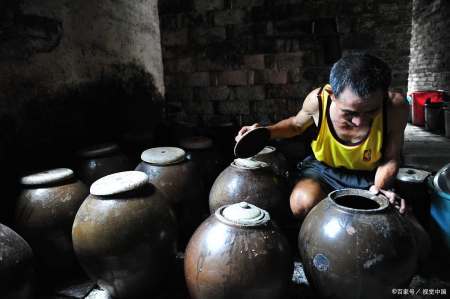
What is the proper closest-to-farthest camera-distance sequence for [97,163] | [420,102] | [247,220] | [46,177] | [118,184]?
1. [247,220]
2. [118,184]
3. [46,177]
4. [97,163]
5. [420,102]

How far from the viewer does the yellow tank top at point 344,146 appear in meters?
2.73

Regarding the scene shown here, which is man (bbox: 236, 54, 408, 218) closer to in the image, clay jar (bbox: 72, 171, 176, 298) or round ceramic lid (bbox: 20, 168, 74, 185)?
clay jar (bbox: 72, 171, 176, 298)

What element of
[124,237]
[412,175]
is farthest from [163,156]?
[412,175]

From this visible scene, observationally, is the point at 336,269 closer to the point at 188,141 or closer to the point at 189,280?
the point at 189,280

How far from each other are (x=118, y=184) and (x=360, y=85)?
1.83 metres

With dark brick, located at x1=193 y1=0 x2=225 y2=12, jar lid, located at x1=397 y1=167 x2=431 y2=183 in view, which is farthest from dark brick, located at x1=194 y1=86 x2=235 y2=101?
jar lid, located at x1=397 y1=167 x2=431 y2=183

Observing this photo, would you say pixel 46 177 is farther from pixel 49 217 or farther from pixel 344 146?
pixel 344 146

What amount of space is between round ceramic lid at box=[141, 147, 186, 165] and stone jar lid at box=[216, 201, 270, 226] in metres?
1.07

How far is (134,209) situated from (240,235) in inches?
31.2

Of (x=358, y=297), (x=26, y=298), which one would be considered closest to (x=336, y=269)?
(x=358, y=297)

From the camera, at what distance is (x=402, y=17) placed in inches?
206

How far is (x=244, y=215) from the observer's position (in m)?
2.07

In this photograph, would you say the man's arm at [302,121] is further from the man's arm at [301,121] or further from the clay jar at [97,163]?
the clay jar at [97,163]

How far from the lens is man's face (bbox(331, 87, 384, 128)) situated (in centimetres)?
236
